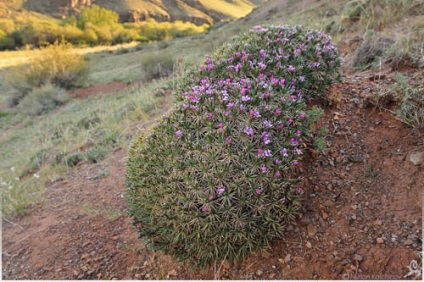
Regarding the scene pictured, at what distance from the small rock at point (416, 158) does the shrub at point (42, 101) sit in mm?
13824

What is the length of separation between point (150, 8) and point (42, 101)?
170ft

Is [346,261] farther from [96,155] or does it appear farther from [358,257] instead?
[96,155]

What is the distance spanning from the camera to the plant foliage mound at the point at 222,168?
7.73ft

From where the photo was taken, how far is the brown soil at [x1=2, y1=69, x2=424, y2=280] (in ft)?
8.14

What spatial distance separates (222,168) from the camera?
92.6 inches

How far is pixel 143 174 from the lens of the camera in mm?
2717

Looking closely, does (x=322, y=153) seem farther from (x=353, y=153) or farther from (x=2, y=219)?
(x=2, y=219)

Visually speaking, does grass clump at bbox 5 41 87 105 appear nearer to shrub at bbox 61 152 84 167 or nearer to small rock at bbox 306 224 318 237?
shrub at bbox 61 152 84 167

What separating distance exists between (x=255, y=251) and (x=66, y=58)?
1893 cm

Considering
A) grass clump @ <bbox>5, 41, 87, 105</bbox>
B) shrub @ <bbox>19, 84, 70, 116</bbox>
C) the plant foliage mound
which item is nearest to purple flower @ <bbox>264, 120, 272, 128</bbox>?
Result: the plant foliage mound

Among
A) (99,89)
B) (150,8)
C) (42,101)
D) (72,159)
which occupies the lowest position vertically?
(150,8)

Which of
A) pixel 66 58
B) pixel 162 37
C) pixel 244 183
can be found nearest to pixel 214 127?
pixel 244 183

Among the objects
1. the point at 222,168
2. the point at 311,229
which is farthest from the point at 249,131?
the point at 311,229

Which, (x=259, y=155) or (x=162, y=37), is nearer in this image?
(x=259, y=155)
